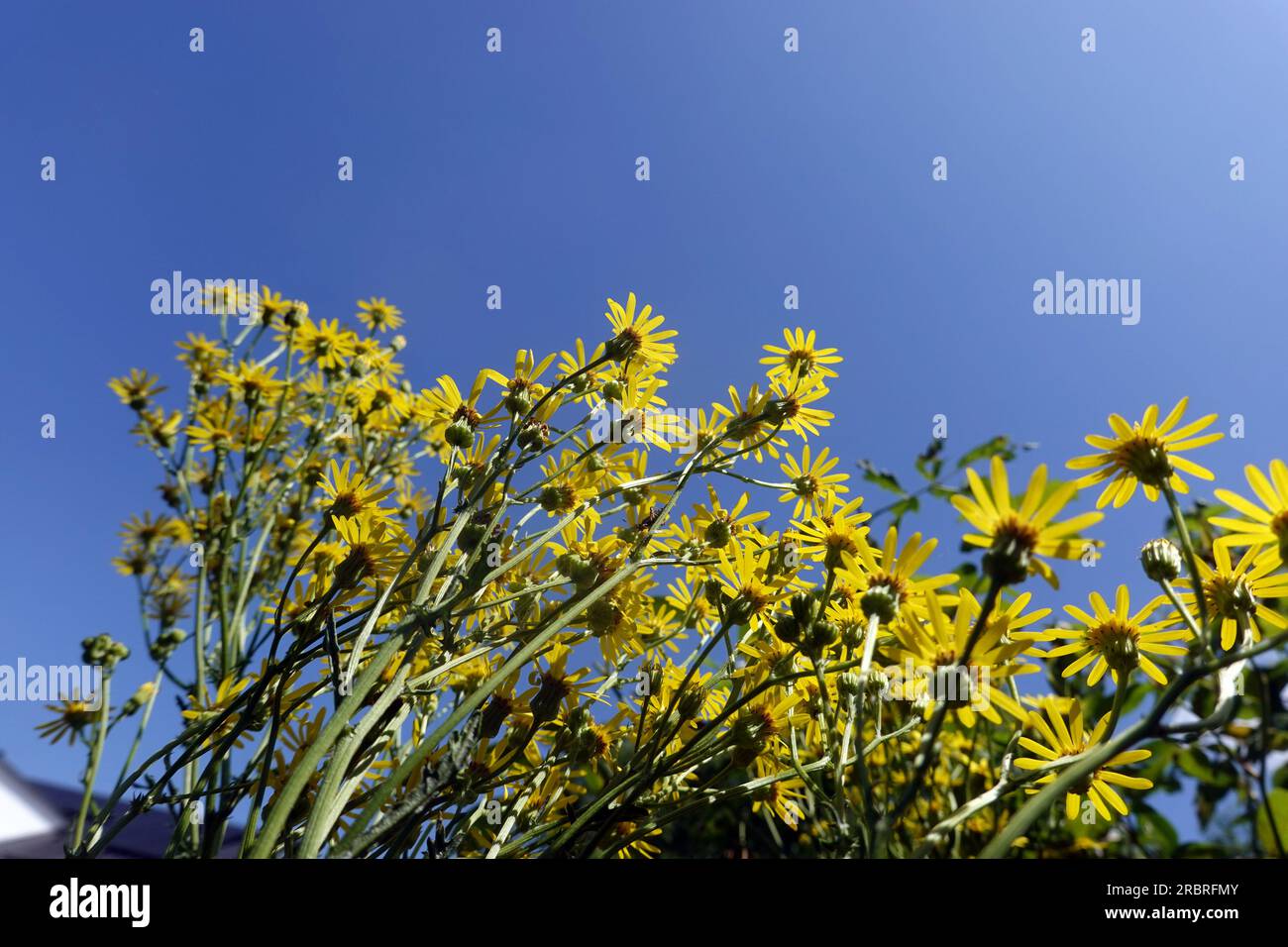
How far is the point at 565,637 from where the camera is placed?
1.31 m

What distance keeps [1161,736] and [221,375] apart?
9.50 ft

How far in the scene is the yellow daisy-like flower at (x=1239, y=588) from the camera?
0.89 m

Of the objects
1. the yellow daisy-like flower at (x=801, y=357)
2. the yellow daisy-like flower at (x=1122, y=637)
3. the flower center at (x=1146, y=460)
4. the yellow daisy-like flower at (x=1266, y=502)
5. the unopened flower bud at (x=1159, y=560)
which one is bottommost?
the yellow daisy-like flower at (x=1122, y=637)

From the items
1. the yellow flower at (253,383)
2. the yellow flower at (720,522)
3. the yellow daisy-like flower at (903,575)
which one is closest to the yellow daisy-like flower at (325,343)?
the yellow flower at (253,383)

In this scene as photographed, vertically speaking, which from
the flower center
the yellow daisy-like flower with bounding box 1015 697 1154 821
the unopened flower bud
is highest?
the flower center

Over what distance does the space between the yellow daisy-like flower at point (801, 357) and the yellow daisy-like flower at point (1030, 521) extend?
872 millimetres

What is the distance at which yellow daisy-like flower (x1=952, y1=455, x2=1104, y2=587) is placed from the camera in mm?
747

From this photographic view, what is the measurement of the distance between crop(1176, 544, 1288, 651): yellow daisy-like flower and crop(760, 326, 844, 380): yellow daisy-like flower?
0.84m

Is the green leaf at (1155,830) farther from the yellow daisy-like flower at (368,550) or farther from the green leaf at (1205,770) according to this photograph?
the yellow daisy-like flower at (368,550)

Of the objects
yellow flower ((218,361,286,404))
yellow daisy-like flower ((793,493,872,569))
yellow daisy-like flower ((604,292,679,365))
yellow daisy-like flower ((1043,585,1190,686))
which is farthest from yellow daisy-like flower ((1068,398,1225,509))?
yellow flower ((218,361,286,404))

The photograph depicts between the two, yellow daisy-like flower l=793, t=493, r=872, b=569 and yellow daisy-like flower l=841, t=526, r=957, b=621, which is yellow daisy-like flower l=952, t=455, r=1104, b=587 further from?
yellow daisy-like flower l=793, t=493, r=872, b=569
